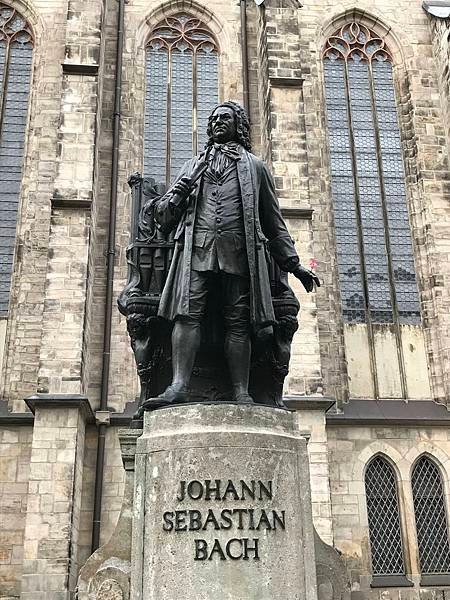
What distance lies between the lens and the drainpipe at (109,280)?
41.9 ft

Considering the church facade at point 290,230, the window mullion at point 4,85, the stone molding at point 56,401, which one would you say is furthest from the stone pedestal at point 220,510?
the window mullion at point 4,85

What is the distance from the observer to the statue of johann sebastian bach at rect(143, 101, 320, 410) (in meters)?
4.36

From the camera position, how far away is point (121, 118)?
16.0 meters

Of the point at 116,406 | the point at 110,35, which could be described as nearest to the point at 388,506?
the point at 116,406

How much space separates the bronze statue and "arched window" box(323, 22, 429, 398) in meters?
10.4

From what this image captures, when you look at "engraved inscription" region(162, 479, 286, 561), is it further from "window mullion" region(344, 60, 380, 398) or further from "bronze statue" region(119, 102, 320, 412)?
"window mullion" region(344, 60, 380, 398)

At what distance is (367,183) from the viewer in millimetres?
16609

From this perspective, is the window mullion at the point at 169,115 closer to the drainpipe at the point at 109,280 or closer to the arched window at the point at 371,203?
the drainpipe at the point at 109,280

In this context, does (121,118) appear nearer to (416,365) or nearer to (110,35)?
(110,35)

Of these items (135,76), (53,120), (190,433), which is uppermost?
(135,76)

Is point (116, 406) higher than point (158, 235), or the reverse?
point (116, 406)

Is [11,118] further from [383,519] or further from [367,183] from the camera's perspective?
[383,519]

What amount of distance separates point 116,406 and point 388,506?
567cm

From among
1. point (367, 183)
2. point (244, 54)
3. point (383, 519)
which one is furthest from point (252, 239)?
point (244, 54)
